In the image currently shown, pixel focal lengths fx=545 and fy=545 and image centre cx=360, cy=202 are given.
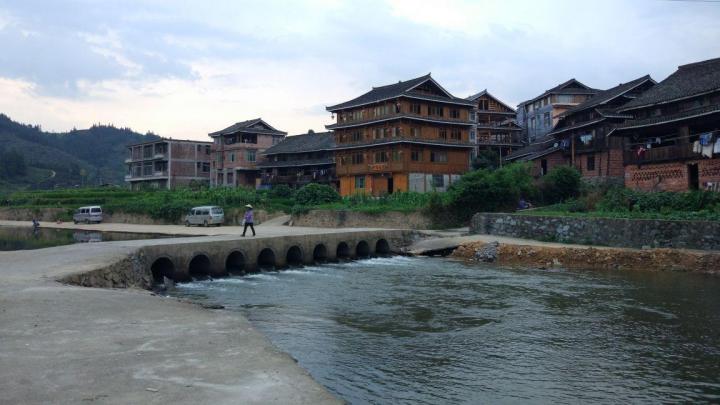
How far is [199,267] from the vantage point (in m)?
27.9

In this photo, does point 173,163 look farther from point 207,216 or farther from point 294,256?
point 294,256

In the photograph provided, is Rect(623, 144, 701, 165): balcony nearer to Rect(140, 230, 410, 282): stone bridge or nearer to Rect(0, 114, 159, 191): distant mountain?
Rect(140, 230, 410, 282): stone bridge

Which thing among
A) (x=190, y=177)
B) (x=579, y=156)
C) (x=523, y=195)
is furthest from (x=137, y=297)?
(x=190, y=177)

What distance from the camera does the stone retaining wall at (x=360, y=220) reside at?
148ft

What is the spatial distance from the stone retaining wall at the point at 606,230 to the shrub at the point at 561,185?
34.8 ft

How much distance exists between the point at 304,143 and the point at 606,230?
4970cm

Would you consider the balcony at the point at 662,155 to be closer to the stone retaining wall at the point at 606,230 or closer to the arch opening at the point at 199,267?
the stone retaining wall at the point at 606,230

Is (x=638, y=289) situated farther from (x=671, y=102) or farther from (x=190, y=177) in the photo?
(x=190, y=177)

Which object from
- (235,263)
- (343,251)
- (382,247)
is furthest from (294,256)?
(382,247)

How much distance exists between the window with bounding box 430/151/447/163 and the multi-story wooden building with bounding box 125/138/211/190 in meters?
41.5

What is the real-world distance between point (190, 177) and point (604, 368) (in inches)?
3146

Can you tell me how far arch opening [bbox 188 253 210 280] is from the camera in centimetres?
2683

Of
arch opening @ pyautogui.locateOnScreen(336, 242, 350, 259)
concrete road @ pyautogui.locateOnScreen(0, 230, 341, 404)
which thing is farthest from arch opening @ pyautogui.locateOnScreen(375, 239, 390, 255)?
concrete road @ pyautogui.locateOnScreen(0, 230, 341, 404)

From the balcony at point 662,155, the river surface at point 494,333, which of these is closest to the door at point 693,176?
the balcony at point 662,155
